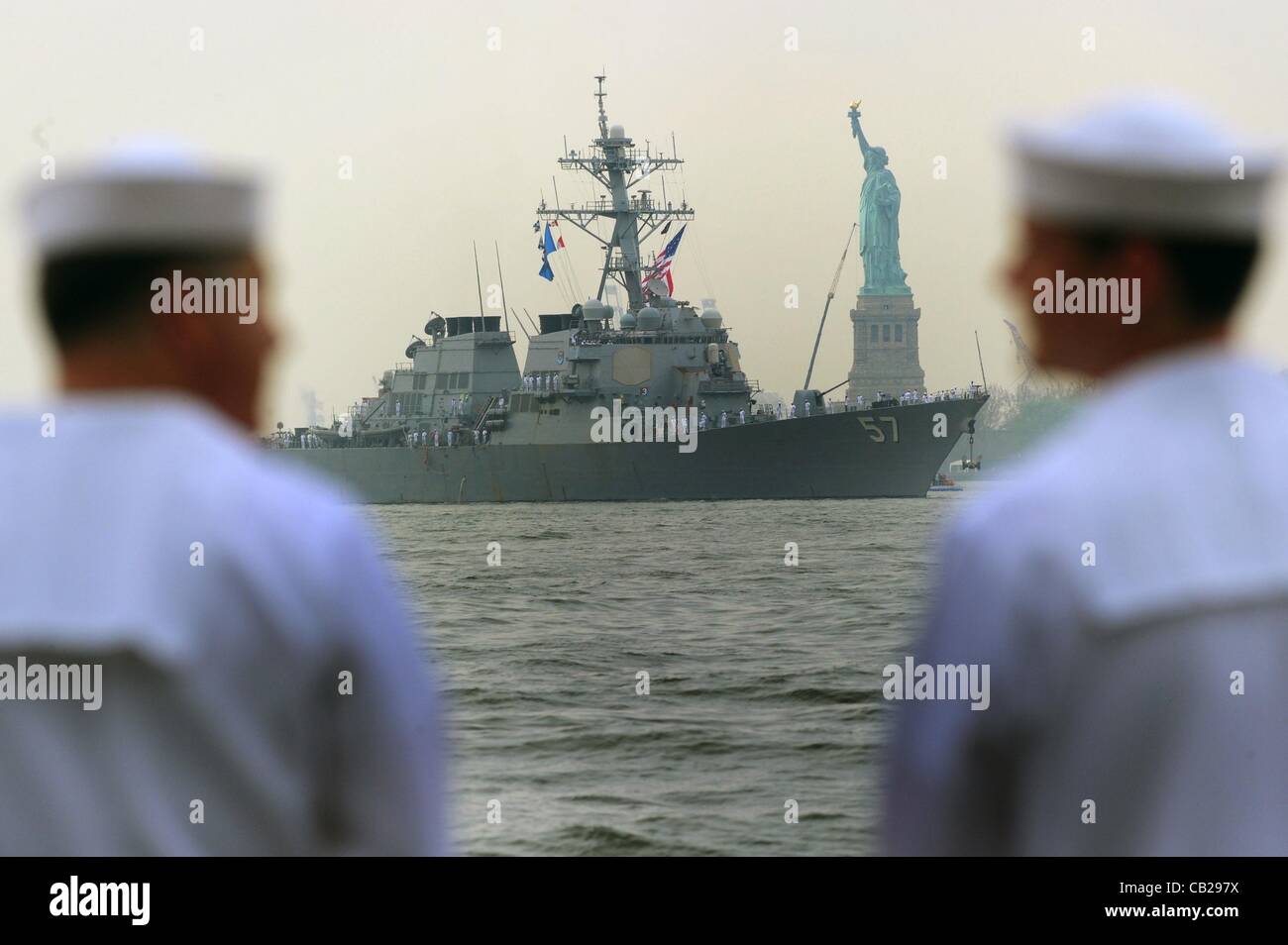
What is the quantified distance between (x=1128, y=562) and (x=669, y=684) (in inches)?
630

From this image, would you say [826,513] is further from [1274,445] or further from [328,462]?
[1274,445]

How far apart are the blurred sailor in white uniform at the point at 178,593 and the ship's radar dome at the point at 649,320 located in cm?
5391

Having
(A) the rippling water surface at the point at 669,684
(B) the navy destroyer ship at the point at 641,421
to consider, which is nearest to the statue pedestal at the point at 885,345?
(B) the navy destroyer ship at the point at 641,421

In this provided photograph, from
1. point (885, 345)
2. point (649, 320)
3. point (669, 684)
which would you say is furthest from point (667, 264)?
point (885, 345)

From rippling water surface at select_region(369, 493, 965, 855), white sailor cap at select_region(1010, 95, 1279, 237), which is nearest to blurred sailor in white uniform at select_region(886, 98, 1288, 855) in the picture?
white sailor cap at select_region(1010, 95, 1279, 237)

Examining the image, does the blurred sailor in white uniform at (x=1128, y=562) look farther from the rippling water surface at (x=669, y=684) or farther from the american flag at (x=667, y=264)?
the american flag at (x=667, y=264)

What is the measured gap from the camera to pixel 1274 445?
1.70 metres

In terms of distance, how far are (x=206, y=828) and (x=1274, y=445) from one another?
1109 mm

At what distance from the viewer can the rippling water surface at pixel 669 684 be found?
1114 cm

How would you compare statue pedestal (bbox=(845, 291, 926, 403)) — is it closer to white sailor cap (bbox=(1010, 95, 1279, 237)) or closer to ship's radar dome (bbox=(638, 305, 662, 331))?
ship's radar dome (bbox=(638, 305, 662, 331))

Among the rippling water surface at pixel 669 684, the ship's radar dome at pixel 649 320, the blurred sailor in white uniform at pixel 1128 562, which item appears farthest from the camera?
the ship's radar dome at pixel 649 320

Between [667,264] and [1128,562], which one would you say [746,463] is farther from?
[1128,562]

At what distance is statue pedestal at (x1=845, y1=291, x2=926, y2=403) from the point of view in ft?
380

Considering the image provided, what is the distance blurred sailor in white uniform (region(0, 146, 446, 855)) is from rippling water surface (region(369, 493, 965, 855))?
0.60 metres
